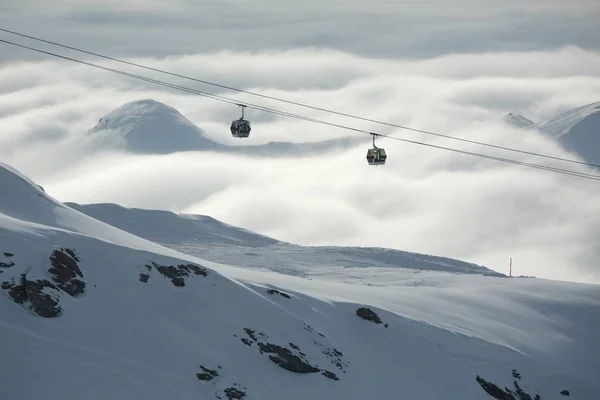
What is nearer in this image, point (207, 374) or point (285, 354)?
point (207, 374)

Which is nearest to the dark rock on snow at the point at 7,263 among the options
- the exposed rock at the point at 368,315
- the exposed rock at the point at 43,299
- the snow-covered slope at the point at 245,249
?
the exposed rock at the point at 43,299

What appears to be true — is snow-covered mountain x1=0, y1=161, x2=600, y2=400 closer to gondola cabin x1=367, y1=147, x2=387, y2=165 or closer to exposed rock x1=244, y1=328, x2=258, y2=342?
exposed rock x1=244, y1=328, x2=258, y2=342

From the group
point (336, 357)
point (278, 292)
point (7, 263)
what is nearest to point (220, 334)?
point (336, 357)

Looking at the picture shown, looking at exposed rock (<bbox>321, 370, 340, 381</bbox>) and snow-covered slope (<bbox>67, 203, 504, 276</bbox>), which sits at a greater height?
snow-covered slope (<bbox>67, 203, 504, 276</bbox>)

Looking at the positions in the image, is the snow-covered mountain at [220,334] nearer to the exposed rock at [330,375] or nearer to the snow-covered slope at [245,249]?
the exposed rock at [330,375]

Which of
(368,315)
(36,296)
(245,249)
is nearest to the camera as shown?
(36,296)

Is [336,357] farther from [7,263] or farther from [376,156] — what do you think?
[7,263]

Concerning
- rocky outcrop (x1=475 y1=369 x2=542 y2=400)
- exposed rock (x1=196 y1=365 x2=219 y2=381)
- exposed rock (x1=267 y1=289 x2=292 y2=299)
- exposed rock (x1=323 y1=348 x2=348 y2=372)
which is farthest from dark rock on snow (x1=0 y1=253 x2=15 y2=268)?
rocky outcrop (x1=475 y1=369 x2=542 y2=400)
